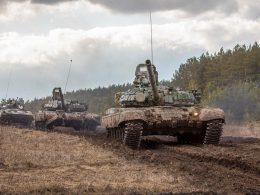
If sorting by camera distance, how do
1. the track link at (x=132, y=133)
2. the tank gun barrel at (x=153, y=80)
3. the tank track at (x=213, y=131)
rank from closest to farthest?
the track link at (x=132, y=133)
the tank track at (x=213, y=131)
the tank gun barrel at (x=153, y=80)

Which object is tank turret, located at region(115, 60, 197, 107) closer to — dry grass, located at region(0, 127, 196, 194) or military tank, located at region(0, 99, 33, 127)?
dry grass, located at region(0, 127, 196, 194)

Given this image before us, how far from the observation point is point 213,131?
1895 cm

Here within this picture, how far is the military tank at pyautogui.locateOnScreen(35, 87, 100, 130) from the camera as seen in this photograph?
32094 millimetres

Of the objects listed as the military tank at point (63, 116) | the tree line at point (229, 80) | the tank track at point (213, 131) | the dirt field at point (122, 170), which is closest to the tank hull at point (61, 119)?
the military tank at point (63, 116)

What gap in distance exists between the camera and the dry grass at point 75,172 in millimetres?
9836

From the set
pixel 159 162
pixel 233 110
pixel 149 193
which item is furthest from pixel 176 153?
pixel 233 110

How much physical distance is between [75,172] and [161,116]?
6.93 metres

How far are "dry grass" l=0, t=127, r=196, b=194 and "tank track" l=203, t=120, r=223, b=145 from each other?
3.73 meters

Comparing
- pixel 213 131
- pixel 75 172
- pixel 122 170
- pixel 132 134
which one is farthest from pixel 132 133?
pixel 75 172

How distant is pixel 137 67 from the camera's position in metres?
22.7

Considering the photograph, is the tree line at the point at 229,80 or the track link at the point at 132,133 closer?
the track link at the point at 132,133

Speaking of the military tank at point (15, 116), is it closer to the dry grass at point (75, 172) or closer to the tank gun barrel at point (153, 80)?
the tank gun barrel at point (153, 80)

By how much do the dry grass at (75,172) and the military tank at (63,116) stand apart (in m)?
14.4

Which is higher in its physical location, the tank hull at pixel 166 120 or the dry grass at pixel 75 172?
the tank hull at pixel 166 120
